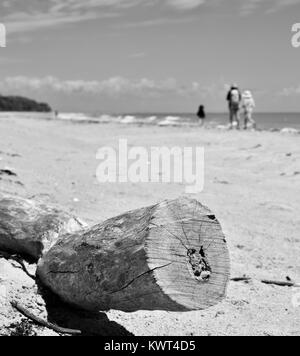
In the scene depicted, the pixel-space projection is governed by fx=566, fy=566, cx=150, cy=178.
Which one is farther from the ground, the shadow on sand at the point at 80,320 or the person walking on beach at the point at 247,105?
the person walking on beach at the point at 247,105

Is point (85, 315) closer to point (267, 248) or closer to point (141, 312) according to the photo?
point (141, 312)

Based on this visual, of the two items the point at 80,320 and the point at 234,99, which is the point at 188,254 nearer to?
the point at 80,320

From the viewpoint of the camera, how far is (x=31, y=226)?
5.35 meters

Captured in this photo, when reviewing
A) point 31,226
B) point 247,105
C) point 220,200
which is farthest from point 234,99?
point 31,226

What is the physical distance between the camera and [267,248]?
742 centimetres

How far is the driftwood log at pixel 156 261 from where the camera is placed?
366 centimetres

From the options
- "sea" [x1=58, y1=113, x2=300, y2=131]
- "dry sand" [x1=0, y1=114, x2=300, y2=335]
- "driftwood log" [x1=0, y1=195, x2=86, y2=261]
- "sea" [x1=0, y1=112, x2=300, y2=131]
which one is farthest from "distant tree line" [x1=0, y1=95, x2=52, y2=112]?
"driftwood log" [x1=0, y1=195, x2=86, y2=261]

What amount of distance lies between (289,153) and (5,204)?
389 inches

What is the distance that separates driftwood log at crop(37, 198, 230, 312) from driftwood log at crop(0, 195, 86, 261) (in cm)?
93

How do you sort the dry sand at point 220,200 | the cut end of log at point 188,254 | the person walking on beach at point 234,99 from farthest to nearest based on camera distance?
the person walking on beach at point 234,99
the dry sand at point 220,200
the cut end of log at point 188,254

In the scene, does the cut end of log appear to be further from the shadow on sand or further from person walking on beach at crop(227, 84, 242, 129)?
person walking on beach at crop(227, 84, 242, 129)

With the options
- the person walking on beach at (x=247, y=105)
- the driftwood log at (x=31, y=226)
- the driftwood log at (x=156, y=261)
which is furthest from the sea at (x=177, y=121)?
the driftwood log at (x=156, y=261)

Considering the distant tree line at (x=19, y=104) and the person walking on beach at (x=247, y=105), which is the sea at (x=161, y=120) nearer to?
the person walking on beach at (x=247, y=105)

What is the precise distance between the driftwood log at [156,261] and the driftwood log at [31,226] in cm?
93
